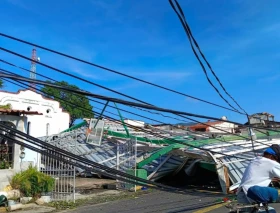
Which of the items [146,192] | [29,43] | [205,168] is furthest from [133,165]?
[29,43]

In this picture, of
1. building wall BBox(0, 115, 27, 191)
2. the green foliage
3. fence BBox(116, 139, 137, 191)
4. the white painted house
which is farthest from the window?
the white painted house

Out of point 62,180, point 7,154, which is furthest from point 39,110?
point 62,180

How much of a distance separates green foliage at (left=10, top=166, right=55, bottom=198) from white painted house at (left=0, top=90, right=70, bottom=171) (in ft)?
43.3

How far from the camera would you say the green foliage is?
416 inches

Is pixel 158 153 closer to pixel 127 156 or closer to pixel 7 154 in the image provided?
pixel 127 156

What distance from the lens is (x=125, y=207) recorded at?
960 cm

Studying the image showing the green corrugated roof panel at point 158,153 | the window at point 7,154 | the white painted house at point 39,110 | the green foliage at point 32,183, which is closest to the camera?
the green foliage at point 32,183

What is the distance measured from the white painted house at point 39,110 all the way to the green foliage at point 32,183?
13.2 metres

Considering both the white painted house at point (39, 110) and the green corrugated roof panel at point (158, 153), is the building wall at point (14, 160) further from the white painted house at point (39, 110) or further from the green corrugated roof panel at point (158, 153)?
the white painted house at point (39, 110)

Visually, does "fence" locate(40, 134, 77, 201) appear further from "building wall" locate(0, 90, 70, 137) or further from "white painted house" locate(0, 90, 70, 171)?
"building wall" locate(0, 90, 70, 137)

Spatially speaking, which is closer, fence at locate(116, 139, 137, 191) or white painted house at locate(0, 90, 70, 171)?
fence at locate(116, 139, 137, 191)

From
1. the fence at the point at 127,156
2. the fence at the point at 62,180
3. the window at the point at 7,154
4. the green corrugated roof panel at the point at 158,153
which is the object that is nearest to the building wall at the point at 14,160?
the window at the point at 7,154

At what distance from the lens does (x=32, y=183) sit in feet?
35.0

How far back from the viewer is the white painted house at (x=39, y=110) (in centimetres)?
2388
